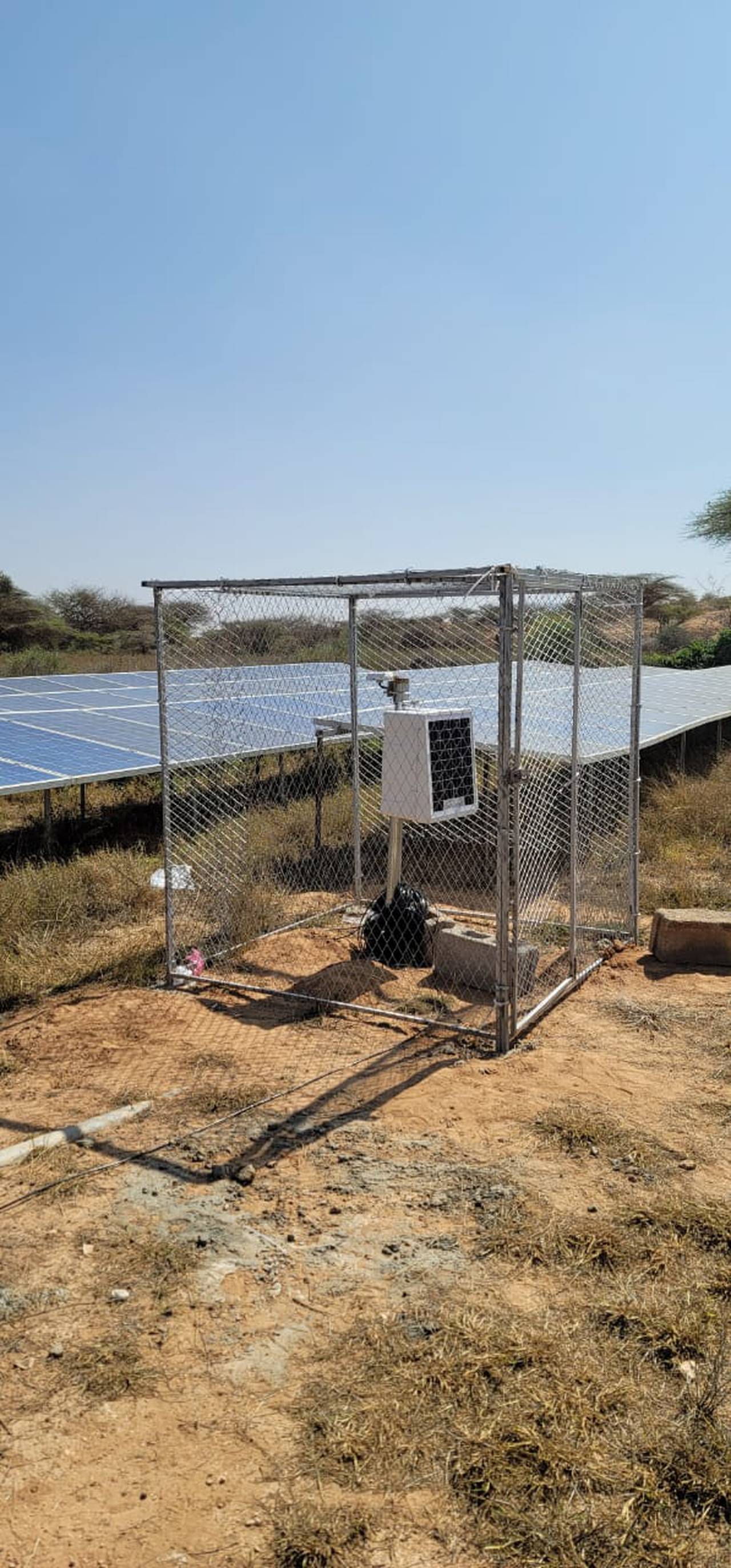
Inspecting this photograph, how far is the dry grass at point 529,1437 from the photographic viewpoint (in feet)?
7.73

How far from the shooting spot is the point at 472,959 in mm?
6066

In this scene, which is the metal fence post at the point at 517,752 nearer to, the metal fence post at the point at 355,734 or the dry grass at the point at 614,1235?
the dry grass at the point at 614,1235

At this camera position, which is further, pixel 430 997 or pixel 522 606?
pixel 430 997

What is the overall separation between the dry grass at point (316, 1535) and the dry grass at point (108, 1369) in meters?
0.60

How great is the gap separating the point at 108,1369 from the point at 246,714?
859cm

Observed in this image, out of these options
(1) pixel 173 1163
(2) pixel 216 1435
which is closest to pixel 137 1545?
(2) pixel 216 1435

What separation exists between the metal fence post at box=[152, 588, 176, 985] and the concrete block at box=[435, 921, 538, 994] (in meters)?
1.57

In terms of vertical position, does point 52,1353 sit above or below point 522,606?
below

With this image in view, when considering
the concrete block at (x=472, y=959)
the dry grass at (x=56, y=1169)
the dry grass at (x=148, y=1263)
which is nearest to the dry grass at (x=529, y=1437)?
the dry grass at (x=148, y=1263)

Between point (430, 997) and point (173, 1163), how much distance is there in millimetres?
2212

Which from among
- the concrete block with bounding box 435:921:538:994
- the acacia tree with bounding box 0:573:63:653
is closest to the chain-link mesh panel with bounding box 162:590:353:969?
the concrete block with bounding box 435:921:538:994

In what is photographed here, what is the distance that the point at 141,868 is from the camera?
814 cm

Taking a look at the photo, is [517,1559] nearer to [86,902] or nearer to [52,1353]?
[52,1353]

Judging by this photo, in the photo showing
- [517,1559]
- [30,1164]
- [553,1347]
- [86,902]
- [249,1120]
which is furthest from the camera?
[86,902]
